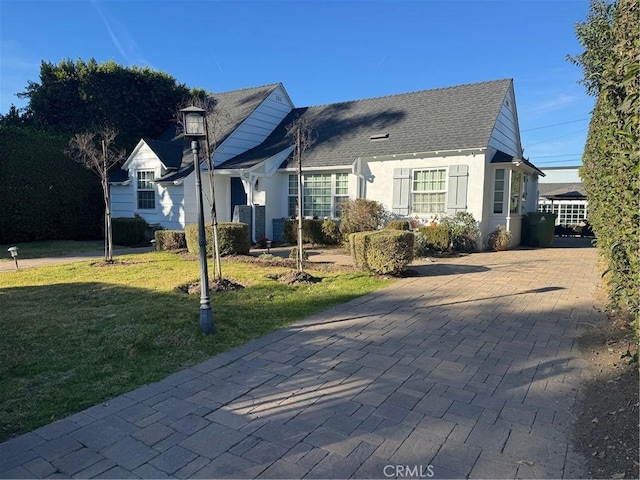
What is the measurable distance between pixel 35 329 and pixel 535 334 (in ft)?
20.9

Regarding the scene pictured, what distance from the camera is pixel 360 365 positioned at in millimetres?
4141

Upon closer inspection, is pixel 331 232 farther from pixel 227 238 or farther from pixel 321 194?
pixel 227 238

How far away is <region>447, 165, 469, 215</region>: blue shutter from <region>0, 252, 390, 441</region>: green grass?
629 cm

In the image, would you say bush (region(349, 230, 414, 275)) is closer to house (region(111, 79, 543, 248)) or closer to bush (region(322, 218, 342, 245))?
bush (region(322, 218, 342, 245))

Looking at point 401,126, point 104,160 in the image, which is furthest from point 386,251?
point 401,126

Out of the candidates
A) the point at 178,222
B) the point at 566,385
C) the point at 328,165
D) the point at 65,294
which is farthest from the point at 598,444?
the point at 178,222

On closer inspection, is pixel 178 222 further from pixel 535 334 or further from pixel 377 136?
pixel 535 334

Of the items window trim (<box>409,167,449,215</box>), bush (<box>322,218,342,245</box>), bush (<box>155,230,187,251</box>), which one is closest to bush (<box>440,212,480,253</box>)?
window trim (<box>409,167,449,215</box>)

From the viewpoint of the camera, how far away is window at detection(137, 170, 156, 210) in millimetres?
17009

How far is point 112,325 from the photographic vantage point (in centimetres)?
524

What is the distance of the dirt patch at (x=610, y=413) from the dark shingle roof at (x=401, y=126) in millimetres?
9806

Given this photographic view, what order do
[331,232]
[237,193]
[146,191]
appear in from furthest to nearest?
→ [146,191]
[237,193]
[331,232]

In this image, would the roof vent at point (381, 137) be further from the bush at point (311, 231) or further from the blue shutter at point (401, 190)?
A: the bush at point (311, 231)

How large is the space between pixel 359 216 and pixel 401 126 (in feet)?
14.2
